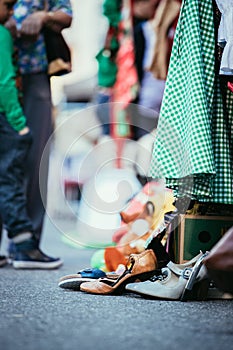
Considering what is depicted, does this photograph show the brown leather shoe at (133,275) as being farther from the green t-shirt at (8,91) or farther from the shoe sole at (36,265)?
the green t-shirt at (8,91)

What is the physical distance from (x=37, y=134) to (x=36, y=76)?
33 cm

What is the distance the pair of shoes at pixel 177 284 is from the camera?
3027 mm

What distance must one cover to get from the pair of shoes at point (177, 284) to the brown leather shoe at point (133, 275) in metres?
0.09

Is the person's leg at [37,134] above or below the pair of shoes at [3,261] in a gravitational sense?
above

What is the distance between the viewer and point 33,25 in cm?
485

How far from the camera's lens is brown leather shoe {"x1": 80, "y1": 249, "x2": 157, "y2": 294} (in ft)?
10.6

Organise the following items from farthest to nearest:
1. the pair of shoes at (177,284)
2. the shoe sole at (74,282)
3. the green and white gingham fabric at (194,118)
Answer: the shoe sole at (74,282)
the green and white gingham fabric at (194,118)
the pair of shoes at (177,284)

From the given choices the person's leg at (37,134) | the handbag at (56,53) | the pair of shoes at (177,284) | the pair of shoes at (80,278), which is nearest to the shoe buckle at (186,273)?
the pair of shoes at (177,284)

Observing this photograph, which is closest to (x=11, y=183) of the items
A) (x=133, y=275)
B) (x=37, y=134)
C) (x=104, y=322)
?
(x=37, y=134)

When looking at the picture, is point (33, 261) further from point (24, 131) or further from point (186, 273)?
point (186, 273)

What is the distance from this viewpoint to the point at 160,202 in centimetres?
419

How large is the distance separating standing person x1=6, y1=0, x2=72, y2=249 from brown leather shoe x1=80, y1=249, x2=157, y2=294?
5.76 feet

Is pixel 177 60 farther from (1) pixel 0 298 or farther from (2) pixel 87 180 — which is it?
(2) pixel 87 180

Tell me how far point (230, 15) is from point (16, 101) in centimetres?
182
